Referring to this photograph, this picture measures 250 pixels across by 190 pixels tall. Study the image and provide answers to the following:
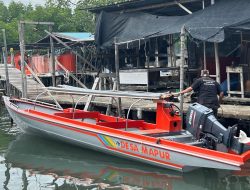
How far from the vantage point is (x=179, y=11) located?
1434 centimetres

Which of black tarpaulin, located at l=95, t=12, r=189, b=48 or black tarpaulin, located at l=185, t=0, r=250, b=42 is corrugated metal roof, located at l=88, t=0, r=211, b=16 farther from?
black tarpaulin, located at l=185, t=0, r=250, b=42

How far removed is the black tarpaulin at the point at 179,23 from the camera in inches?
386

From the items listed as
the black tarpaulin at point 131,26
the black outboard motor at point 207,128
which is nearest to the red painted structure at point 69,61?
the black tarpaulin at point 131,26

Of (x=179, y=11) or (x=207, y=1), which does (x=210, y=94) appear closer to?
(x=207, y=1)

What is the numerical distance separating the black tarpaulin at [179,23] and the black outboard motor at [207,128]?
9.06 ft

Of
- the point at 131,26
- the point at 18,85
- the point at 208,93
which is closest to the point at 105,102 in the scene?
the point at 131,26

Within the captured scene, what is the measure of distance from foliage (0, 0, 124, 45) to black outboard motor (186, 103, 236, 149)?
19.2 metres

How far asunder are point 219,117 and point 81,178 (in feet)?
11.1

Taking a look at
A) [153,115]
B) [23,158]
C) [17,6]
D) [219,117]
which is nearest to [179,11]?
[153,115]

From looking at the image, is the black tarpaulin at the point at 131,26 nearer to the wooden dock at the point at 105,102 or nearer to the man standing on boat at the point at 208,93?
the wooden dock at the point at 105,102

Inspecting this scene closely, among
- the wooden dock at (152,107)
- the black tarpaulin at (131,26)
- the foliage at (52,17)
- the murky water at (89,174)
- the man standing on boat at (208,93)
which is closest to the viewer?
the murky water at (89,174)

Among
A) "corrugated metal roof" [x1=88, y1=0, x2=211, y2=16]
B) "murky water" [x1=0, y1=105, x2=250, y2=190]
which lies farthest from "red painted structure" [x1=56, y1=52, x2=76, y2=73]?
"murky water" [x1=0, y1=105, x2=250, y2=190]

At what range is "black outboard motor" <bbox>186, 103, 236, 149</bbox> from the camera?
6.83 metres

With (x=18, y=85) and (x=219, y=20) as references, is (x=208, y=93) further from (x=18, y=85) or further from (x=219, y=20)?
(x=18, y=85)
